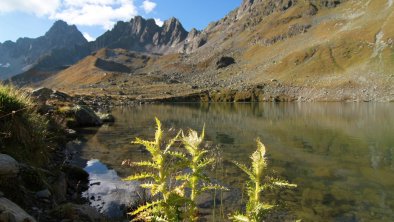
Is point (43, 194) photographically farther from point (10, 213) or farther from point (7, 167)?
point (10, 213)

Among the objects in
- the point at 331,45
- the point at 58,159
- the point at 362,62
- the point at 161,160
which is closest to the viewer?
the point at 161,160

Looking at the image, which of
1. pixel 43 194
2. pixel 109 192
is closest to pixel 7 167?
pixel 43 194

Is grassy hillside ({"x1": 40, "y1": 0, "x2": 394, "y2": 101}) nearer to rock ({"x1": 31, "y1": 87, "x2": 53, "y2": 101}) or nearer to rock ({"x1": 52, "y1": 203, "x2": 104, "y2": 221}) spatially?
rock ({"x1": 31, "y1": 87, "x2": 53, "y2": 101})

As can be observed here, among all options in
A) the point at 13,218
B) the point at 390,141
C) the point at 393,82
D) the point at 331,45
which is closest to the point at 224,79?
the point at 331,45

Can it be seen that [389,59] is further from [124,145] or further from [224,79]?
[124,145]

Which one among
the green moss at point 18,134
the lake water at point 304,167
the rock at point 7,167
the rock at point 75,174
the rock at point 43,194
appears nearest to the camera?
the rock at point 7,167

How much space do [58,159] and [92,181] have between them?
277 centimetres

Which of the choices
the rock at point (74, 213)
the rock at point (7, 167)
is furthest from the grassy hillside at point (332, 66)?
the rock at point (7, 167)

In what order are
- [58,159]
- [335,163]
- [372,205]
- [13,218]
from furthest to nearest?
[335,163] < [58,159] < [372,205] < [13,218]

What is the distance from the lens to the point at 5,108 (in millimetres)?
12523

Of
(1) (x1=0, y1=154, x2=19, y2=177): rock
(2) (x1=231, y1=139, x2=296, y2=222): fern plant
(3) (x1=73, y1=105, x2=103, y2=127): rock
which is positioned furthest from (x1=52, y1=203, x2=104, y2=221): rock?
(3) (x1=73, y1=105, x2=103, y2=127): rock

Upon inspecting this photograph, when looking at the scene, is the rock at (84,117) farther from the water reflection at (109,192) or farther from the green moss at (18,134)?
the green moss at (18,134)

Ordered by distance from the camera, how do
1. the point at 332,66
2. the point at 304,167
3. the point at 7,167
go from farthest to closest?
the point at 332,66
the point at 304,167
the point at 7,167

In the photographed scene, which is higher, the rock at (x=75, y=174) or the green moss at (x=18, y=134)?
the green moss at (x=18, y=134)
